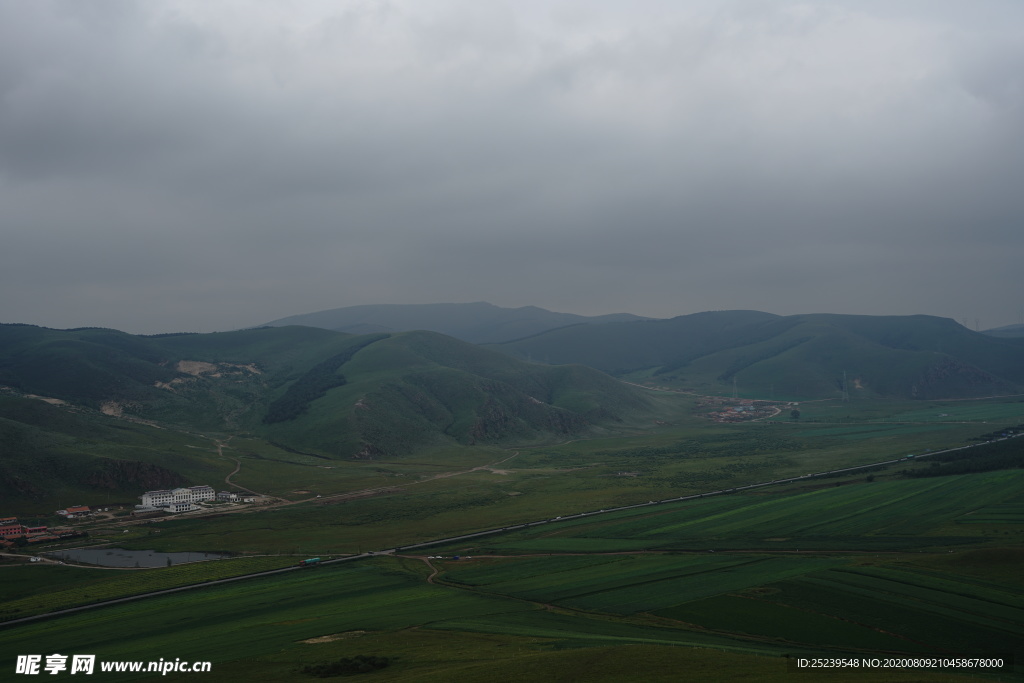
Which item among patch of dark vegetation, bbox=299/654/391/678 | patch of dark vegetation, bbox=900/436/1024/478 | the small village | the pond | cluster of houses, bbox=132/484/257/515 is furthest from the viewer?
patch of dark vegetation, bbox=900/436/1024/478

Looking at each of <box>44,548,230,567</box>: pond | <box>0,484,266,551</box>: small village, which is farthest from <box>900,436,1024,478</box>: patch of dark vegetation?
<box>0,484,266,551</box>: small village

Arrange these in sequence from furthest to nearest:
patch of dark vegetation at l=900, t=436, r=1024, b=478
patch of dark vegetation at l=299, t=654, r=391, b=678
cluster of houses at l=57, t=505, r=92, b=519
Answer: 1. patch of dark vegetation at l=900, t=436, r=1024, b=478
2. cluster of houses at l=57, t=505, r=92, b=519
3. patch of dark vegetation at l=299, t=654, r=391, b=678

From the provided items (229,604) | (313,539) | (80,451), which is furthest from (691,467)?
(80,451)

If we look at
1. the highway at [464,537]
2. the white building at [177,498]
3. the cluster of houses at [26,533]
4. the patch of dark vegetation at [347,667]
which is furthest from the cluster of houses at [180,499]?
the patch of dark vegetation at [347,667]

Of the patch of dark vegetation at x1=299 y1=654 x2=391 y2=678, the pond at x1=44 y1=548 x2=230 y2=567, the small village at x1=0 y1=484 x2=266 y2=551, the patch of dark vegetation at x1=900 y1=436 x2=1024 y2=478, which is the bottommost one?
the pond at x1=44 y1=548 x2=230 y2=567

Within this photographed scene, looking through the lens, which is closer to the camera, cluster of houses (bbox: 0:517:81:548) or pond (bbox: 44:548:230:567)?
pond (bbox: 44:548:230:567)

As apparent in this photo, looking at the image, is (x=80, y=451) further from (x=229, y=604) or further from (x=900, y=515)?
(x=900, y=515)

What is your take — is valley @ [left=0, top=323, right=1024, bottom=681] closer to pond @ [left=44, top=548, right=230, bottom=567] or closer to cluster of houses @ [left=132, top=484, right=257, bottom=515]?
pond @ [left=44, top=548, right=230, bottom=567]

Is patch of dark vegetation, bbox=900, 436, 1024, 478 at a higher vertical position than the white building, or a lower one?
higher

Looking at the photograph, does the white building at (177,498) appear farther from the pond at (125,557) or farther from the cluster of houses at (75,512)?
the pond at (125,557)
